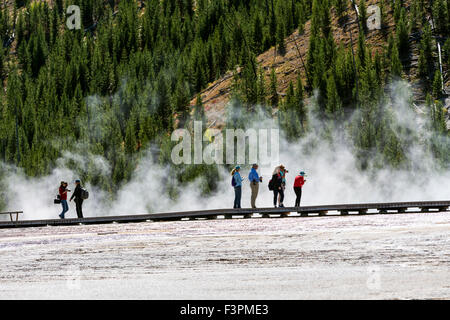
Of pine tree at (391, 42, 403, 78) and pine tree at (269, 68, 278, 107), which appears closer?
pine tree at (391, 42, 403, 78)

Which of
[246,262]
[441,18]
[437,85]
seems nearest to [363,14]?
[441,18]

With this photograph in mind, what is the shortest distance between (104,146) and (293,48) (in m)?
28.2

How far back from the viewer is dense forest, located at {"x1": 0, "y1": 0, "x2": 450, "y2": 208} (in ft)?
193

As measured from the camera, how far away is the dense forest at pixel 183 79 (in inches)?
2319

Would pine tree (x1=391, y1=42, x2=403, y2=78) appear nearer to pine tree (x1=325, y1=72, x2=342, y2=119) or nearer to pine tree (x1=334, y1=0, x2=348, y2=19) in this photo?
pine tree (x1=325, y1=72, x2=342, y2=119)

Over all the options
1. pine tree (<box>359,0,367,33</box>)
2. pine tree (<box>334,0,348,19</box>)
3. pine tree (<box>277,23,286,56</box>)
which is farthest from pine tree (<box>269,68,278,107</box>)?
pine tree (<box>334,0,348,19</box>)

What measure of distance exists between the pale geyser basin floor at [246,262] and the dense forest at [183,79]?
3881 centimetres

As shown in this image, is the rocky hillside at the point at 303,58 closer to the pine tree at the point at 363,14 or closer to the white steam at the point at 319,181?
the pine tree at the point at 363,14

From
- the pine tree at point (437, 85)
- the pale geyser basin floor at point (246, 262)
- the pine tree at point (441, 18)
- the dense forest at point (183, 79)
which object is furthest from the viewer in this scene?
the pine tree at point (441, 18)

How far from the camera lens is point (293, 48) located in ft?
237

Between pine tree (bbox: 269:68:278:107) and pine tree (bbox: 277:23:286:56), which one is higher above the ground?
pine tree (bbox: 277:23:286:56)

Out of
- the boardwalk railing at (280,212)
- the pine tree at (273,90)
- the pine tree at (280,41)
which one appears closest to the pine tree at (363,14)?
the pine tree at (273,90)

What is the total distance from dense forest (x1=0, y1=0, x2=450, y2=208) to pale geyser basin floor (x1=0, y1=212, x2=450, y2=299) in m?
38.8

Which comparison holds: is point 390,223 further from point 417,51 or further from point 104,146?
point 104,146
